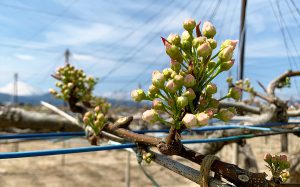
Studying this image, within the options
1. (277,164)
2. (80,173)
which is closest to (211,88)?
(277,164)

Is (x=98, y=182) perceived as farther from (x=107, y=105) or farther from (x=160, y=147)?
(x=160, y=147)

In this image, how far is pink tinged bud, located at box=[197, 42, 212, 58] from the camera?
0.98m

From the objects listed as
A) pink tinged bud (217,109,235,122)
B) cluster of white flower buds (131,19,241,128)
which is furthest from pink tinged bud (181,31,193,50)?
pink tinged bud (217,109,235,122)

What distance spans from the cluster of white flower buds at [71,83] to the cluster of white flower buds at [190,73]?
201 cm

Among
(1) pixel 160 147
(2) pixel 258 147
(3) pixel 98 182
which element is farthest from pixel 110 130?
(2) pixel 258 147

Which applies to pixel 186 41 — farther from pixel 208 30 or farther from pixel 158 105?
pixel 158 105

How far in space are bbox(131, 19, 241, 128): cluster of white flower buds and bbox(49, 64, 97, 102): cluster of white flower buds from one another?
6.59 ft

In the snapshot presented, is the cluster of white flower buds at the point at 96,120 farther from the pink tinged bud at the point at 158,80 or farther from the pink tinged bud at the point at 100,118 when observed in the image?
the pink tinged bud at the point at 158,80

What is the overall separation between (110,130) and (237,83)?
6.17 feet

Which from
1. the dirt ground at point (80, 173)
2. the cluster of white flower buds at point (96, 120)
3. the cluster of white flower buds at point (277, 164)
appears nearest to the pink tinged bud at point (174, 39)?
the cluster of white flower buds at point (277, 164)

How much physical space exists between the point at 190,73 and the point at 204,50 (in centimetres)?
8

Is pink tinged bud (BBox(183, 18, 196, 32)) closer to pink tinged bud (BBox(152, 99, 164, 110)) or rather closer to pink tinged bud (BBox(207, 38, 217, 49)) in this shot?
pink tinged bud (BBox(207, 38, 217, 49))

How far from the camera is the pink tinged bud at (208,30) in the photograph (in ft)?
3.46

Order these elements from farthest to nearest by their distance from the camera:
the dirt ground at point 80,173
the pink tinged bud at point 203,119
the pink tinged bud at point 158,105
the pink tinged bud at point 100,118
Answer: the dirt ground at point 80,173 → the pink tinged bud at point 100,118 → the pink tinged bud at point 158,105 → the pink tinged bud at point 203,119
